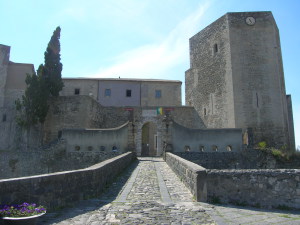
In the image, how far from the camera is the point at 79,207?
5.60 meters

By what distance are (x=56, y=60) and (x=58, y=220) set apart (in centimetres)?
2377

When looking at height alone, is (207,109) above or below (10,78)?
below

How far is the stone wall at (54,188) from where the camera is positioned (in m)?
4.38

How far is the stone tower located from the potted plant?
67.3 feet

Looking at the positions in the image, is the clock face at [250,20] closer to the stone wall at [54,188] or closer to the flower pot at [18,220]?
the stone wall at [54,188]

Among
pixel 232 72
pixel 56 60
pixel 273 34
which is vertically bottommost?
pixel 232 72

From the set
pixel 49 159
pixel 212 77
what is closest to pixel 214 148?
pixel 212 77

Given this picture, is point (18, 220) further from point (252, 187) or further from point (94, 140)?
point (94, 140)

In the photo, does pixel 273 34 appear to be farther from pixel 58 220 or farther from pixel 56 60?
pixel 58 220

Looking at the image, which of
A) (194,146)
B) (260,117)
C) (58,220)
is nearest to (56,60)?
(194,146)

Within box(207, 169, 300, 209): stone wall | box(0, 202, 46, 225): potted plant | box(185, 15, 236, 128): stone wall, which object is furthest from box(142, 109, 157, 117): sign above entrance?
box(0, 202, 46, 225): potted plant

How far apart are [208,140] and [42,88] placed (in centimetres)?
1607

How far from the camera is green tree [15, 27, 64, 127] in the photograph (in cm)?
2404

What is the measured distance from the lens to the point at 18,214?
12.8 ft
